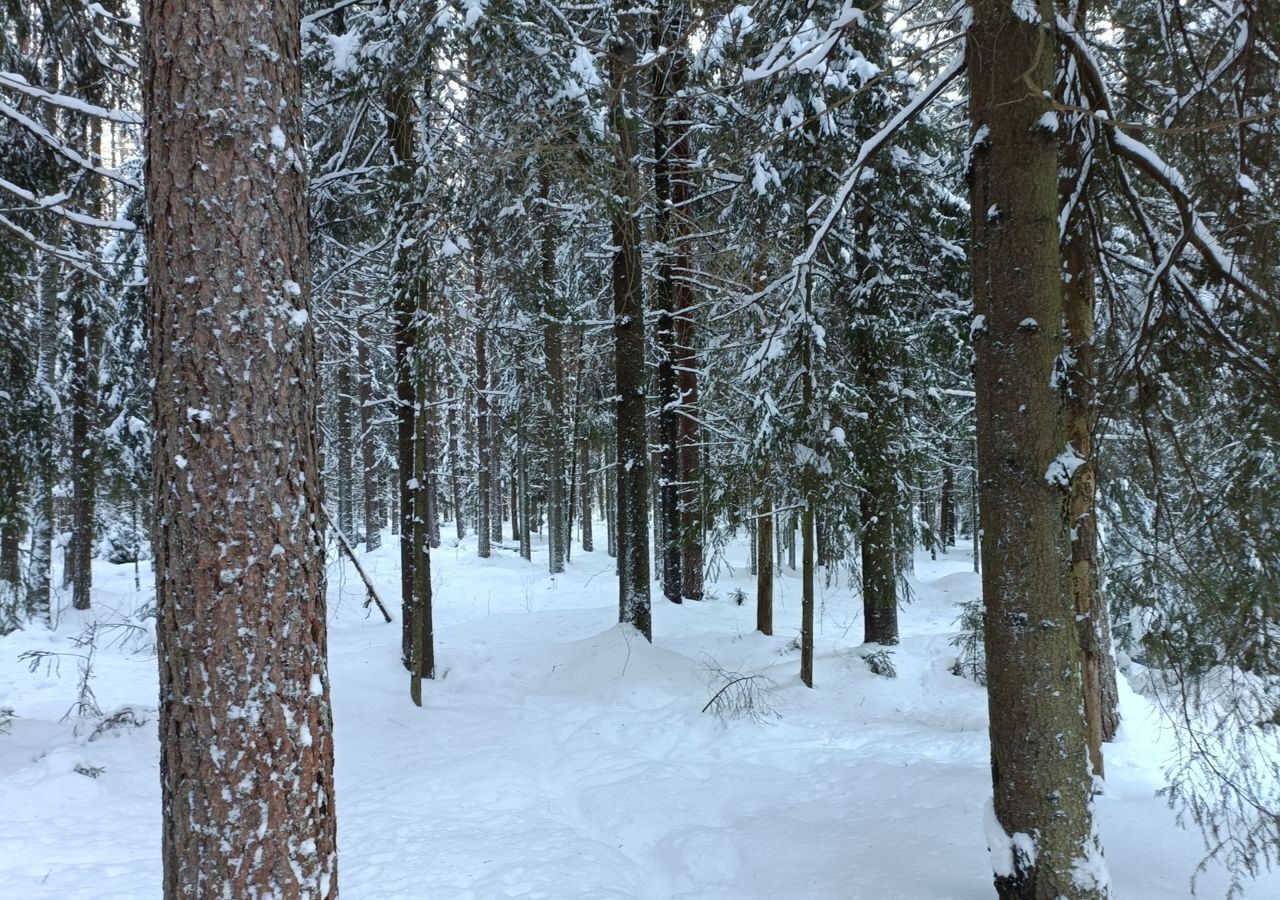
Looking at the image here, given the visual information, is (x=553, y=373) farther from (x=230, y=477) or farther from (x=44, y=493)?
(x=230, y=477)

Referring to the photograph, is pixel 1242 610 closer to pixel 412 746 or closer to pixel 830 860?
pixel 830 860

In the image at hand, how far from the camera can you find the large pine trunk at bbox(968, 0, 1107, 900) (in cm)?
320

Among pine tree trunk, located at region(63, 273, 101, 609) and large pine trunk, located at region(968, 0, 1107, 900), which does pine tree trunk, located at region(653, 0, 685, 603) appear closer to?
large pine trunk, located at region(968, 0, 1107, 900)

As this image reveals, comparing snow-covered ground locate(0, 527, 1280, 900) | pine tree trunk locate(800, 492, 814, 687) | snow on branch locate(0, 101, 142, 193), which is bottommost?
snow-covered ground locate(0, 527, 1280, 900)

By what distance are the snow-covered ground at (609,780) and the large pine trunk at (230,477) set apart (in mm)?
2707

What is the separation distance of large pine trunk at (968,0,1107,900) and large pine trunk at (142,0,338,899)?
9.61 feet

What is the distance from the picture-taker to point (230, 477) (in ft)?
6.73

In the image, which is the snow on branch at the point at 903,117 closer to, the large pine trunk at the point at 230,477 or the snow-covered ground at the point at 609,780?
the large pine trunk at the point at 230,477

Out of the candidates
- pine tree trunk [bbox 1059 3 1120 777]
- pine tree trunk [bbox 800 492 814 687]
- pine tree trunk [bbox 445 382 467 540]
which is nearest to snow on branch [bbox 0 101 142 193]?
pine tree trunk [bbox 1059 3 1120 777]

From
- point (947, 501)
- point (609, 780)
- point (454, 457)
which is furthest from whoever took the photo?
point (454, 457)

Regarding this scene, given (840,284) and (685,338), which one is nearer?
(840,284)

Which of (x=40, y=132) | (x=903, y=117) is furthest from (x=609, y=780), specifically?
(x=40, y=132)

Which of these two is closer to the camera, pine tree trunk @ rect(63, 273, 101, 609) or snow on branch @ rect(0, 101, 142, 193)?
snow on branch @ rect(0, 101, 142, 193)

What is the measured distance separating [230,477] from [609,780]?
5.07 m
